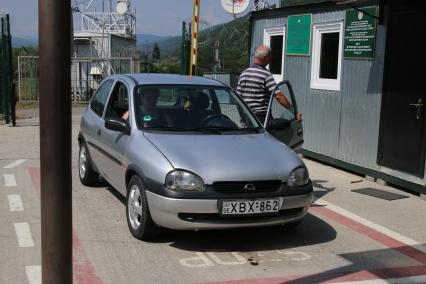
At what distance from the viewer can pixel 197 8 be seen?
12.2m

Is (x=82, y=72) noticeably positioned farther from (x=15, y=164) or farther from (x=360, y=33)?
(x=360, y=33)

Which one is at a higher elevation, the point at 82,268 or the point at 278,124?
the point at 278,124

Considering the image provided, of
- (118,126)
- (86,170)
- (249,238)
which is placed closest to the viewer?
(249,238)

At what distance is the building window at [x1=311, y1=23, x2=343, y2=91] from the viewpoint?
9672mm

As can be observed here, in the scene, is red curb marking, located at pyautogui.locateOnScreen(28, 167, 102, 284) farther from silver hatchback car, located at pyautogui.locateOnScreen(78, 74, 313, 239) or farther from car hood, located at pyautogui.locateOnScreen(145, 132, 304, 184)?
car hood, located at pyautogui.locateOnScreen(145, 132, 304, 184)

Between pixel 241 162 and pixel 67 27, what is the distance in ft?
9.17

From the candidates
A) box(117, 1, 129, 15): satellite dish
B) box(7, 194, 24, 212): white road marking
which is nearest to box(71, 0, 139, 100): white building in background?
box(117, 1, 129, 15): satellite dish

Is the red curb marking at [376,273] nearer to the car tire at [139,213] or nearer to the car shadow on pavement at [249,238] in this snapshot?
the car shadow on pavement at [249,238]

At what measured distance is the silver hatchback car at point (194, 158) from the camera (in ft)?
16.4

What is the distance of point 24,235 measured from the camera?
5.54 m

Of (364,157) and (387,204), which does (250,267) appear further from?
(364,157)

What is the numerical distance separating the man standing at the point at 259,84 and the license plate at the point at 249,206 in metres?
2.55

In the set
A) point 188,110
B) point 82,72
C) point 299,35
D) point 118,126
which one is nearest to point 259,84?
point 188,110

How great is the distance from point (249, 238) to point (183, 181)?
43.9 inches
